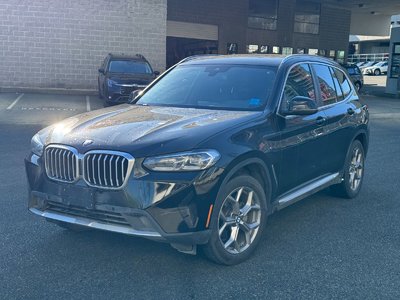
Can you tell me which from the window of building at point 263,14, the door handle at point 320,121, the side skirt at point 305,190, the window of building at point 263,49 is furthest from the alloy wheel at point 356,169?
the window of building at point 263,49

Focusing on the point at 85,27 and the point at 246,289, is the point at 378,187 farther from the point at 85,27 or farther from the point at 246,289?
the point at 85,27

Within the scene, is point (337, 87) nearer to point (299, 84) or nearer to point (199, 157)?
point (299, 84)

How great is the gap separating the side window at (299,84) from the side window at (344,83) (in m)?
0.95

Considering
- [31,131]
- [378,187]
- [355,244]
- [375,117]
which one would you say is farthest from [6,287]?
[375,117]

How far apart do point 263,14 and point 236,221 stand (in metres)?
28.2

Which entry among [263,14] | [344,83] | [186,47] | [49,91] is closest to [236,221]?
[344,83]

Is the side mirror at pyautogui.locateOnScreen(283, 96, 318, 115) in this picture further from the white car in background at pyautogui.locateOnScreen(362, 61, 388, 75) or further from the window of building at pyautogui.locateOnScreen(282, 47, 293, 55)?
the white car in background at pyautogui.locateOnScreen(362, 61, 388, 75)

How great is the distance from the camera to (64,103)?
16.9 m

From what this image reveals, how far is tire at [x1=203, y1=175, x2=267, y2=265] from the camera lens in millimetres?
3654

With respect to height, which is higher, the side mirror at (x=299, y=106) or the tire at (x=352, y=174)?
the side mirror at (x=299, y=106)

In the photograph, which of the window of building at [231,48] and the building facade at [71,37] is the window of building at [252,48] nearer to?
the window of building at [231,48]

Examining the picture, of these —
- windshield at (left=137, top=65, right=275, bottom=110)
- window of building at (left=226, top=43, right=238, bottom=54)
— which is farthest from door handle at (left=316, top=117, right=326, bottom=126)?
window of building at (left=226, top=43, right=238, bottom=54)

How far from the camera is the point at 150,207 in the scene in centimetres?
336

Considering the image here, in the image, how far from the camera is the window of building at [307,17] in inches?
1257
